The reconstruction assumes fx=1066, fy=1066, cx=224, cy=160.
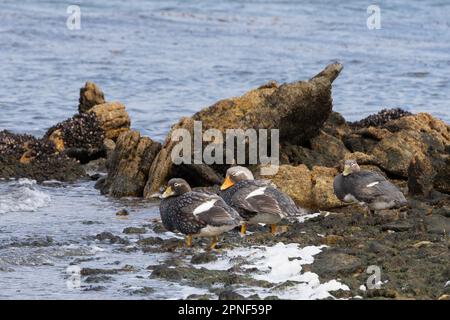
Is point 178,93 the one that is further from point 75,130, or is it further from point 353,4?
point 353,4

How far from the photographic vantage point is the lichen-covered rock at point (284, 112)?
52.4 ft

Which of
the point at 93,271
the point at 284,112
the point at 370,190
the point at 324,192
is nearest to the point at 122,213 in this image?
the point at 324,192

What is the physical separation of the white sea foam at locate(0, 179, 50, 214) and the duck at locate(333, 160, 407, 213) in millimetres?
4311

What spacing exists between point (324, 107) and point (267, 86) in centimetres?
127

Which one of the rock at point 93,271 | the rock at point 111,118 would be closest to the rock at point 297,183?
the rock at point 93,271

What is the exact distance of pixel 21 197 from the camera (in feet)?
50.2

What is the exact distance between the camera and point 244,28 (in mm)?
35562

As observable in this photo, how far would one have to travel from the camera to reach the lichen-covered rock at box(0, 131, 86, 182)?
55.5ft

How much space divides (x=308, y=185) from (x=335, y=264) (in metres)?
3.61

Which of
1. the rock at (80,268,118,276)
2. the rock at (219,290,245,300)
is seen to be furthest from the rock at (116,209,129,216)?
the rock at (219,290,245,300)

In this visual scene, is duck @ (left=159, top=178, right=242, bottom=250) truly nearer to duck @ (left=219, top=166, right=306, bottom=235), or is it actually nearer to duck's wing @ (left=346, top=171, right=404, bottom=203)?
duck @ (left=219, top=166, right=306, bottom=235)

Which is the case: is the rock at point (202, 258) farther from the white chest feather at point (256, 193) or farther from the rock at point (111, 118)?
the rock at point (111, 118)

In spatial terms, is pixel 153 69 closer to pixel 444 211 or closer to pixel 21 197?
pixel 21 197

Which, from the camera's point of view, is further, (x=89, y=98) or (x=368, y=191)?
(x=89, y=98)
